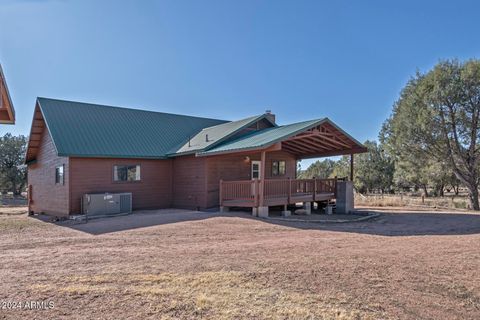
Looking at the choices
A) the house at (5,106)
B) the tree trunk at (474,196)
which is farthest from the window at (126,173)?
the tree trunk at (474,196)

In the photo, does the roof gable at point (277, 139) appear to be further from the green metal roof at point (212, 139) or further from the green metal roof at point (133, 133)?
the green metal roof at point (212, 139)

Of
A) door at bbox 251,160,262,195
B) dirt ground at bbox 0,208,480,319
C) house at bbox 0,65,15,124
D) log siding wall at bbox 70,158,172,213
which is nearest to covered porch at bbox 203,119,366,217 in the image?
door at bbox 251,160,262,195

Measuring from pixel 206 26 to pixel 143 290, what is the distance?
44.0ft

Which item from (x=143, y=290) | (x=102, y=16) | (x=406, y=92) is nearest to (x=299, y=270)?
(x=143, y=290)

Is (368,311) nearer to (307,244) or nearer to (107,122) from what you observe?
(307,244)

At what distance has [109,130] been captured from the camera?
16969 millimetres

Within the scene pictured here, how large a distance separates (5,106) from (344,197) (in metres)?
13.5

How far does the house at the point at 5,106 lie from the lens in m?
7.48

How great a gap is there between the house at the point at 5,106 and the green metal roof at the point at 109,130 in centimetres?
598

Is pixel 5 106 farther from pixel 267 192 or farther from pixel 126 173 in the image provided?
pixel 267 192

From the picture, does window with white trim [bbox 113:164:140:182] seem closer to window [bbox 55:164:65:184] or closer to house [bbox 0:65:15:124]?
window [bbox 55:164:65:184]

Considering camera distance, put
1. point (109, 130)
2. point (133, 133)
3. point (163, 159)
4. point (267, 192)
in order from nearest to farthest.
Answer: point (267, 192)
point (109, 130)
point (163, 159)
point (133, 133)

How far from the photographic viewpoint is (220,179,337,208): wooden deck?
13.4m

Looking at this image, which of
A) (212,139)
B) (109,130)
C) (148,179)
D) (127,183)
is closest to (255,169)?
(212,139)
